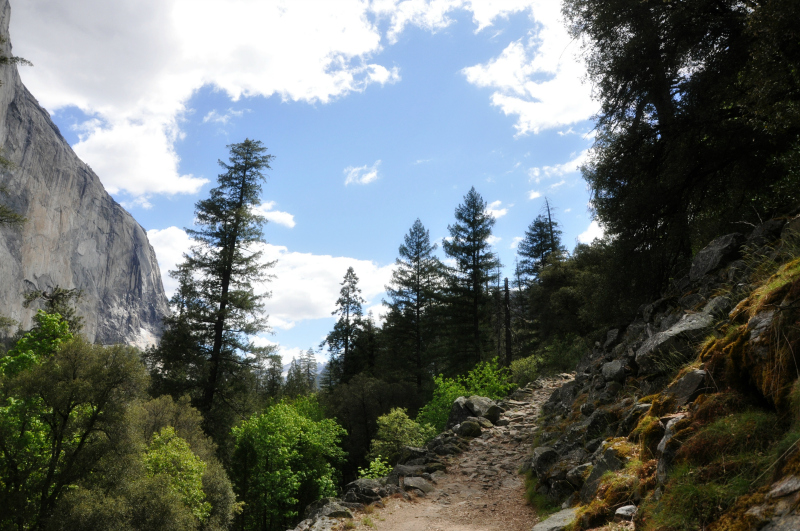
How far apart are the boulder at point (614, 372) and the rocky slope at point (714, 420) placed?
1.09 ft

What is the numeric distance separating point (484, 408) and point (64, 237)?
127 metres

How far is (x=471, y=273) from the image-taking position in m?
28.5

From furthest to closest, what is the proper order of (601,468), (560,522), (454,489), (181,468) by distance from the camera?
(181,468)
(454,489)
(601,468)
(560,522)

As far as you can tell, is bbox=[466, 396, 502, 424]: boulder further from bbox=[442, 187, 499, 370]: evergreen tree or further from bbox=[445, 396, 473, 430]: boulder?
bbox=[442, 187, 499, 370]: evergreen tree

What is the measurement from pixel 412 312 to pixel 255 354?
1205 centimetres

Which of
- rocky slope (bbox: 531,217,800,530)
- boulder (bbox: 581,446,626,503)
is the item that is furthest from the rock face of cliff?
rocky slope (bbox: 531,217,800,530)

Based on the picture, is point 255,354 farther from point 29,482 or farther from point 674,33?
point 674,33

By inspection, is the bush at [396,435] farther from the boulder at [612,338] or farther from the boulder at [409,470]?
the boulder at [612,338]

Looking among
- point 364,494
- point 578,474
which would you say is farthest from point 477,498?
point 578,474

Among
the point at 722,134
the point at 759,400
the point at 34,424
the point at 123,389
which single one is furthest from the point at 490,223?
the point at 759,400

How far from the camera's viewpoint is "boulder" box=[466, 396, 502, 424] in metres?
13.8

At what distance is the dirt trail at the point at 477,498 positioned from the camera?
23.3 feet

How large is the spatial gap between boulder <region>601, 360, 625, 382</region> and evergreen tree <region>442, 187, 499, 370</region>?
1936 centimetres

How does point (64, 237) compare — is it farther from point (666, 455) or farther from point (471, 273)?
point (666, 455)
